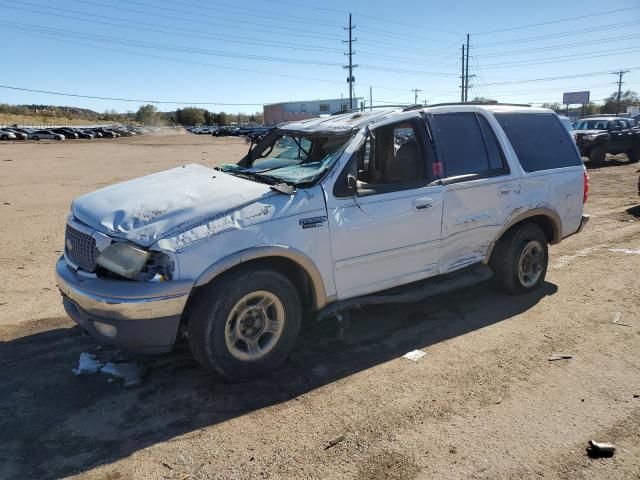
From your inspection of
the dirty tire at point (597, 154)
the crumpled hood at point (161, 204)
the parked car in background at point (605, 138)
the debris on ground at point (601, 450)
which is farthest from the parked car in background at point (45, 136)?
the debris on ground at point (601, 450)

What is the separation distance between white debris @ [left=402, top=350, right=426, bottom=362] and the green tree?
146473 millimetres

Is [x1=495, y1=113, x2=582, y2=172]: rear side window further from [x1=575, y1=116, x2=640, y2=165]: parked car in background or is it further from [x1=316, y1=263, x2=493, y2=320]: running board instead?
[x1=575, y1=116, x2=640, y2=165]: parked car in background

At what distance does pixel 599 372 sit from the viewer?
3.87 meters

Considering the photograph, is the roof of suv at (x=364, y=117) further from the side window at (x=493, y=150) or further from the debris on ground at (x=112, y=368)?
the debris on ground at (x=112, y=368)

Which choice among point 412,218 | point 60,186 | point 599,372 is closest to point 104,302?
point 412,218

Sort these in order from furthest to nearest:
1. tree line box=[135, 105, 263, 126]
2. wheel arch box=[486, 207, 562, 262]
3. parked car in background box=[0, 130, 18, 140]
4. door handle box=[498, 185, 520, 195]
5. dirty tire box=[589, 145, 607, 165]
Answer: tree line box=[135, 105, 263, 126] < parked car in background box=[0, 130, 18, 140] < dirty tire box=[589, 145, 607, 165] < wheel arch box=[486, 207, 562, 262] < door handle box=[498, 185, 520, 195]

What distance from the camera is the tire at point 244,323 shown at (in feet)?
11.4

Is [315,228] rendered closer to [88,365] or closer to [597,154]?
[88,365]

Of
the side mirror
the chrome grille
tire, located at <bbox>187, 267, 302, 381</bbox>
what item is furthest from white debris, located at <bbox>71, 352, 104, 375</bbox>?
the side mirror

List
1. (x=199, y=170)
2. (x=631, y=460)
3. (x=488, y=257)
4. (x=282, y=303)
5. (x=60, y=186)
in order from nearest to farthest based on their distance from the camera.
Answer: (x=631, y=460)
(x=282, y=303)
(x=199, y=170)
(x=488, y=257)
(x=60, y=186)

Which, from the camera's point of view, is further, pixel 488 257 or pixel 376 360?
pixel 488 257

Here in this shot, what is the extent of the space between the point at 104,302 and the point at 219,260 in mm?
766

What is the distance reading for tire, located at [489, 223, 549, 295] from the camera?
5.28 meters

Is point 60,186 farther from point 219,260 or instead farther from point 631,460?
point 631,460
